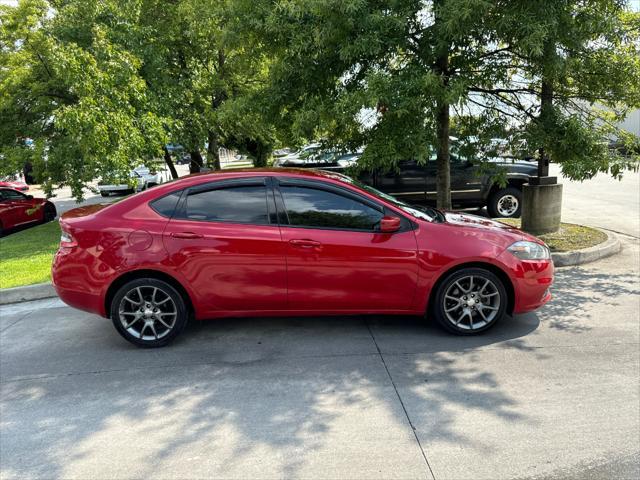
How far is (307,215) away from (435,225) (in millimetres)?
1187

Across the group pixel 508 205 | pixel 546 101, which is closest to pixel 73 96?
pixel 546 101

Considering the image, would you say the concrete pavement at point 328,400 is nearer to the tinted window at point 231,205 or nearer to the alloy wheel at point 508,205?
the tinted window at point 231,205

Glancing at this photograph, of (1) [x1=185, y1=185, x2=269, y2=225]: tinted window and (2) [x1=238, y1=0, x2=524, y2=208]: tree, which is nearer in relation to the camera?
(1) [x1=185, y1=185, x2=269, y2=225]: tinted window

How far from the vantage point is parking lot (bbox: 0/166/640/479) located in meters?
2.82

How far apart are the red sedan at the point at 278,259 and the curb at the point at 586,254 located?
2.69 meters

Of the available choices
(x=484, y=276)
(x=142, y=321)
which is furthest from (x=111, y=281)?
(x=484, y=276)

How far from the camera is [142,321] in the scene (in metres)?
4.38

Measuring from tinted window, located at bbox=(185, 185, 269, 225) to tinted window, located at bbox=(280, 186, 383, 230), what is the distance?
24cm

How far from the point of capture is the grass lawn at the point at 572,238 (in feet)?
24.0

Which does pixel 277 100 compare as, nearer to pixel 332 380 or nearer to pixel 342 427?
pixel 332 380

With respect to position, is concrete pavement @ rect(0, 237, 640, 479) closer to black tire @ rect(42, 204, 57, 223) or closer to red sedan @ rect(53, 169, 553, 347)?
red sedan @ rect(53, 169, 553, 347)

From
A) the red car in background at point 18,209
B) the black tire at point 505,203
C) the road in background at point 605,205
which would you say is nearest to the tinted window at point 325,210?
the road in background at point 605,205

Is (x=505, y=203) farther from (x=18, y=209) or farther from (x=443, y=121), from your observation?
(x=18, y=209)

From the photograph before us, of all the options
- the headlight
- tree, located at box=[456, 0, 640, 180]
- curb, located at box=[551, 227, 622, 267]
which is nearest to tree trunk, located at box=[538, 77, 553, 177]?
tree, located at box=[456, 0, 640, 180]
